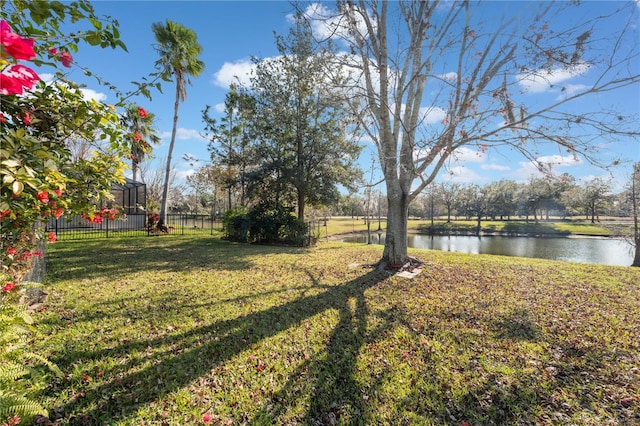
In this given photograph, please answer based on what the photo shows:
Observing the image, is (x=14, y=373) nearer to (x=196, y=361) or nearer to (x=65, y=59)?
(x=196, y=361)

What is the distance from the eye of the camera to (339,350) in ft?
10.5

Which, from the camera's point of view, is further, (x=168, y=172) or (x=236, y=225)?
(x=168, y=172)

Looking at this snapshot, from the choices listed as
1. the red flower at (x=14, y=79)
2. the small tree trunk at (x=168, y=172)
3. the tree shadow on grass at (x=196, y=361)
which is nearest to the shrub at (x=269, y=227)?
the small tree trunk at (x=168, y=172)

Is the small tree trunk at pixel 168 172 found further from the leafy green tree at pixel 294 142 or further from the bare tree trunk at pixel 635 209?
the bare tree trunk at pixel 635 209

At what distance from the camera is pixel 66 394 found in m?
2.31

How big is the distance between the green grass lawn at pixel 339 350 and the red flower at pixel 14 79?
2279 millimetres

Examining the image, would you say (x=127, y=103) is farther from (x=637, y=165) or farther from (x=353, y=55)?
(x=637, y=165)

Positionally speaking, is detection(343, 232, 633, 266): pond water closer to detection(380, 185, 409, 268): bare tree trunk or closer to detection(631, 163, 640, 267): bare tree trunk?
detection(631, 163, 640, 267): bare tree trunk

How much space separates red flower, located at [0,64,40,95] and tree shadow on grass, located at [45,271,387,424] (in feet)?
7.55

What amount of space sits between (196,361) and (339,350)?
1539 mm

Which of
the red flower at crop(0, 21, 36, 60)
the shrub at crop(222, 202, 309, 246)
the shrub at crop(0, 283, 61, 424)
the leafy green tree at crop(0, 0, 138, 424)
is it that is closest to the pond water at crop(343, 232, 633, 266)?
the shrub at crop(222, 202, 309, 246)

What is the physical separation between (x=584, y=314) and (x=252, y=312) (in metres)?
5.03

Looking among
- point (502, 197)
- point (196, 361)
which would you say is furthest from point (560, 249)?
point (502, 197)

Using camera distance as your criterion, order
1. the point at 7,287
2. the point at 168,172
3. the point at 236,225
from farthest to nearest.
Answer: the point at 168,172 < the point at 236,225 < the point at 7,287
